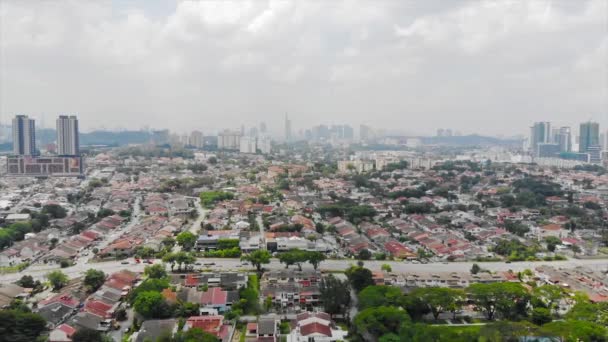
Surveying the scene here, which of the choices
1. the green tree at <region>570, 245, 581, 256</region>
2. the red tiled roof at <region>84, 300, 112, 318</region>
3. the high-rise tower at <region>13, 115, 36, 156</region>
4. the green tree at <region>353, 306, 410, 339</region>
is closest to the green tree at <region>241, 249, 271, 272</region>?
the red tiled roof at <region>84, 300, 112, 318</region>

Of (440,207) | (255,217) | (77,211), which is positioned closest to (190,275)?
(255,217)

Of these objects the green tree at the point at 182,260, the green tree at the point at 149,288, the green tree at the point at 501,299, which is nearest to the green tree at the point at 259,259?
the green tree at the point at 182,260

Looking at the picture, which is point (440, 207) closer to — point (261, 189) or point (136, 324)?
point (261, 189)

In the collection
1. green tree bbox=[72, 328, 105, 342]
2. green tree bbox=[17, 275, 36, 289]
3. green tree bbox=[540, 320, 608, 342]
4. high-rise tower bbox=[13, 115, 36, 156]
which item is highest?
high-rise tower bbox=[13, 115, 36, 156]

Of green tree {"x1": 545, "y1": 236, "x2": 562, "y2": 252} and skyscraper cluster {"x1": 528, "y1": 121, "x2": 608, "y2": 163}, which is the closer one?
green tree {"x1": 545, "y1": 236, "x2": 562, "y2": 252}

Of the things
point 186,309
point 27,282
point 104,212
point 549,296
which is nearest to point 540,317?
point 549,296

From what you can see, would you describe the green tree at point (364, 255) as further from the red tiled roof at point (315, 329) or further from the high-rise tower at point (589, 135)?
the high-rise tower at point (589, 135)

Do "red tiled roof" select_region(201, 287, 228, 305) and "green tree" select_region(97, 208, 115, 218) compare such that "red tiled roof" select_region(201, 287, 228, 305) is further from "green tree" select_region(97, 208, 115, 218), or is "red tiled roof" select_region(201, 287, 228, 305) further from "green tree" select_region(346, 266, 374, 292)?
"green tree" select_region(97, 208, 115, 218)
